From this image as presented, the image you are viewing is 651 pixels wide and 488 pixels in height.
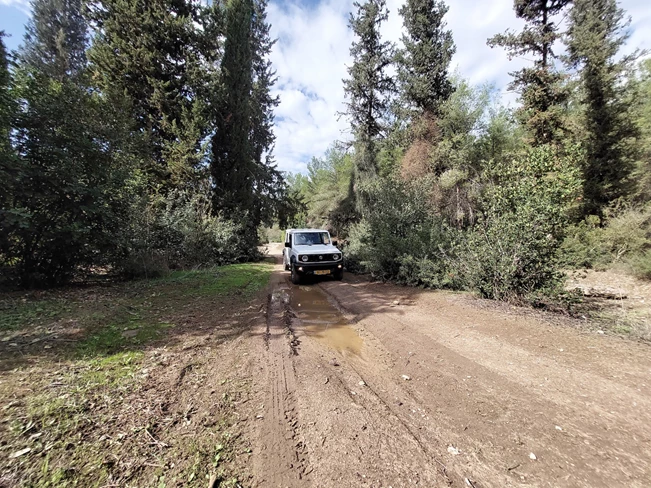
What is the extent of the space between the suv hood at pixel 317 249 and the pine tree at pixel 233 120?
7.90 metres

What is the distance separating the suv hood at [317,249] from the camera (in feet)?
32.0

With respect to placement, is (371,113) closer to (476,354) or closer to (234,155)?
(234,155)

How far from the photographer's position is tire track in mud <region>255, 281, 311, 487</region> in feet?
6.03

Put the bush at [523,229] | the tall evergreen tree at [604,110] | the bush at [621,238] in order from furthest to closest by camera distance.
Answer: the tall evergreen tree at [604,110] < the bush at [621,238] < the bush at [523,229]

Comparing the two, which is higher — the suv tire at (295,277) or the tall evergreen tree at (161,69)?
the tall evergreen tree at (161,69)

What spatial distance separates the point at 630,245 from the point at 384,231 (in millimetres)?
9696

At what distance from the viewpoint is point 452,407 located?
264 centimetres

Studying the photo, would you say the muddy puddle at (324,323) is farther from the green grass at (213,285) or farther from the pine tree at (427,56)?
the pine tree at (427,56)

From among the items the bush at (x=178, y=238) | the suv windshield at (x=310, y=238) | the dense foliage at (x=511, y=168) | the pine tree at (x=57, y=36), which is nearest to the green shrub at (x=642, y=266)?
the dense foliage at (x=511, y=168)

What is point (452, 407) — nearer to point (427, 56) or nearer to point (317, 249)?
point (317, 249)

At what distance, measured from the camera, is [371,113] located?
72.2 ft

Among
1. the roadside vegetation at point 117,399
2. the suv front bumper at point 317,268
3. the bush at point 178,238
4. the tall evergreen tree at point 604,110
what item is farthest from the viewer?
the tall evergreen tree at point 604,110

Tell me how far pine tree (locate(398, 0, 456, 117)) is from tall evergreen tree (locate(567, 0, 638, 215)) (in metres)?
6.71

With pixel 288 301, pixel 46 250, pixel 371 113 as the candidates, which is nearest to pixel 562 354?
pixel 288 301
